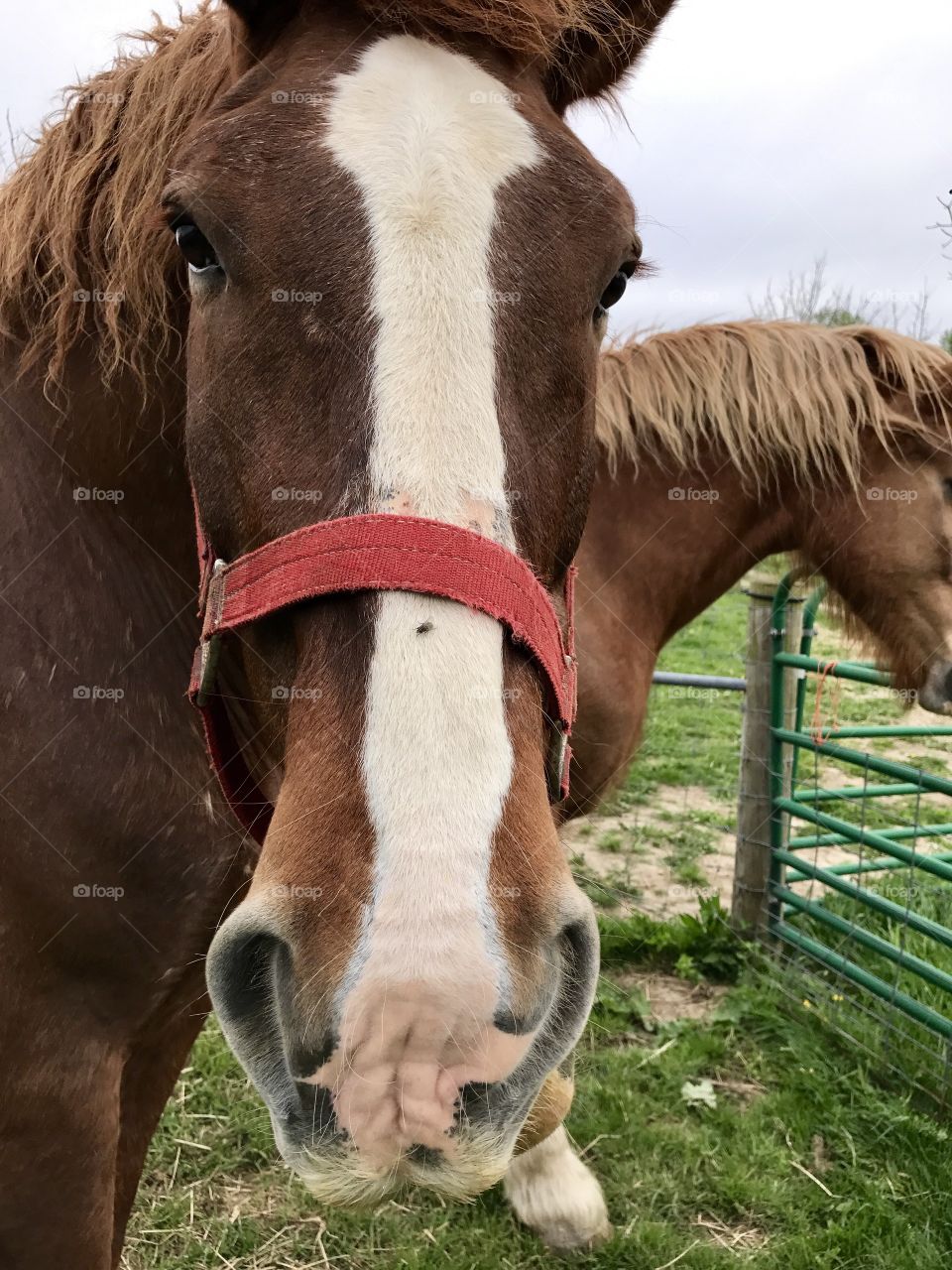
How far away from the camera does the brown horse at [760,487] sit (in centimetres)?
368

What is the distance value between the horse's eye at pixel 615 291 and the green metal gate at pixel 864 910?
2495mm

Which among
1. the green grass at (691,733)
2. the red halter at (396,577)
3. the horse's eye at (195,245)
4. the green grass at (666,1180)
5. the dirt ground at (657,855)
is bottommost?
the green grass at (666,1180)

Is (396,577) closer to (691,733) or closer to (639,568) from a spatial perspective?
(639,568)

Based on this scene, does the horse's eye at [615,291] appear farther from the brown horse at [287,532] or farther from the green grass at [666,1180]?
the green grass at [666,1180]

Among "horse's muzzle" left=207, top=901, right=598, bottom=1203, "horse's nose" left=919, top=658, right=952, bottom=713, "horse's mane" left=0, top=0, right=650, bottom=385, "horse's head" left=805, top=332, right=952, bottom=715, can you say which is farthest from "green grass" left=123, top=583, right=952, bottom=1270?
"horse's mane" left=0, top=0, right=650, bottom=385

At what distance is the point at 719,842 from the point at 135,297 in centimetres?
501

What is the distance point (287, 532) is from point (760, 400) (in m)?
2.92

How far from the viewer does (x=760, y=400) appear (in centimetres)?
370

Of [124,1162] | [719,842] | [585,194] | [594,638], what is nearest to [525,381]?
[585,194]

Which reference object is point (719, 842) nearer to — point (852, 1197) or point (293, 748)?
point (852, 1197)

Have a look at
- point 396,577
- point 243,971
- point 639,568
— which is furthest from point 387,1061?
point 639,568

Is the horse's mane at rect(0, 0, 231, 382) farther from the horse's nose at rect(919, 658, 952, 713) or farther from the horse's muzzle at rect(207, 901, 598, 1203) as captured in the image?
the horse's nose at rect(919, 658, 952, 713)

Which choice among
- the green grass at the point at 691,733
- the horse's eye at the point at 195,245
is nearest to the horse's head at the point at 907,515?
the green grass at the point at 691,733

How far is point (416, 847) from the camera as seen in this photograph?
40.5 inches
